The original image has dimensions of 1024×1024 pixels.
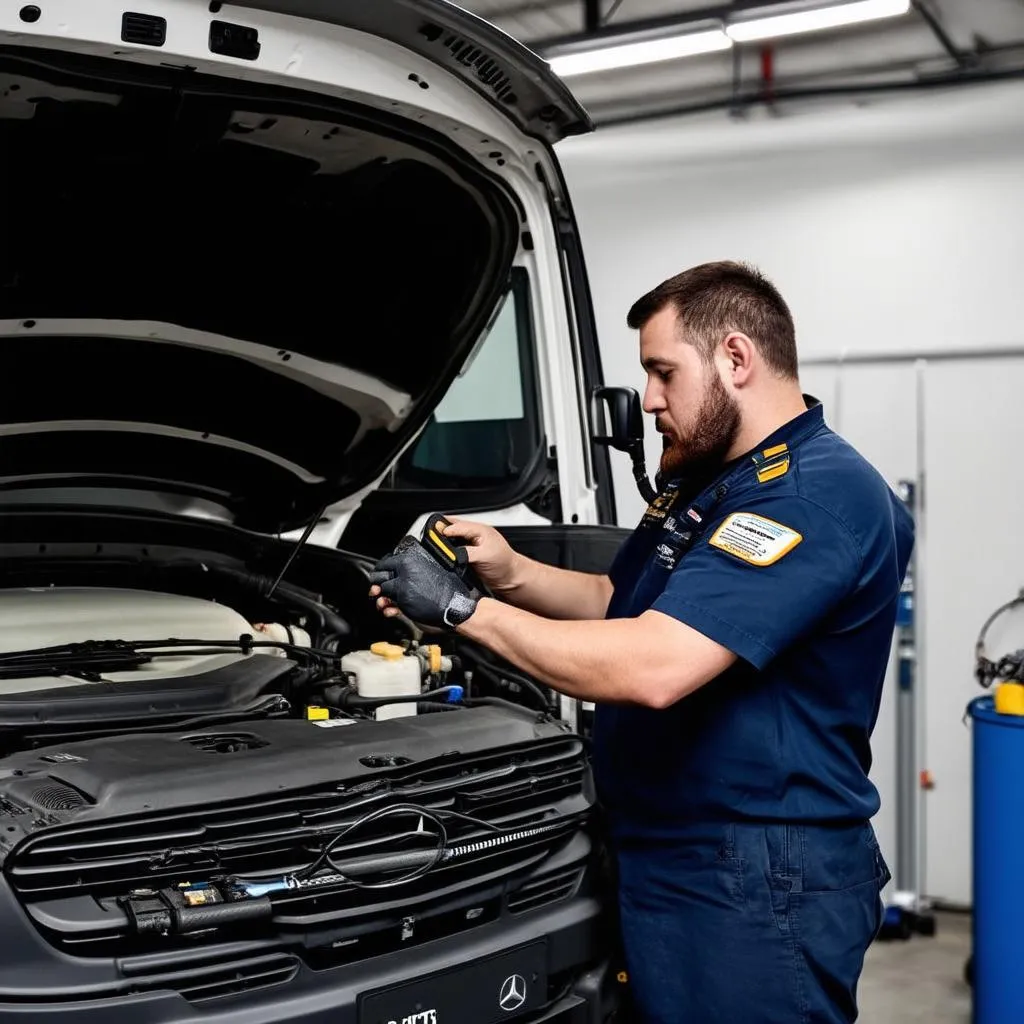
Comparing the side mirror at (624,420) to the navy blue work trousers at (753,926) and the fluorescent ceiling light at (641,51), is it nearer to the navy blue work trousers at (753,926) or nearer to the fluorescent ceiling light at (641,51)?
the navy blue work trousers at (753,926)

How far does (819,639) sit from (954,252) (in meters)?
3.68

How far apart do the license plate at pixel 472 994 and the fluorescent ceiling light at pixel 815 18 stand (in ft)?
14.1

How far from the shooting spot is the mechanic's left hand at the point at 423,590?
1.90 metres

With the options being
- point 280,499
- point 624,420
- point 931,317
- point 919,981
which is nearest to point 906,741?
point 919,981

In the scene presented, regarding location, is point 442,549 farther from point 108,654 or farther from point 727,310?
point 108,654

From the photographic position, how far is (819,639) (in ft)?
6.29

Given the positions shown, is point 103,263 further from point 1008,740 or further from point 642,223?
point 642,223

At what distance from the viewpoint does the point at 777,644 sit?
1.80 meters

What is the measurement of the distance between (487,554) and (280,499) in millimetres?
976

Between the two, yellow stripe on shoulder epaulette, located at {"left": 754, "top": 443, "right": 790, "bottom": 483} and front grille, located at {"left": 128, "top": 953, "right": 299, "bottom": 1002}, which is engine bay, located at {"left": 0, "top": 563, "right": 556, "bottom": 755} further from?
yellow stripe on shoulder epaulette, located at {"left": 754, "top": 443, "right": 790, "bottom": 483}

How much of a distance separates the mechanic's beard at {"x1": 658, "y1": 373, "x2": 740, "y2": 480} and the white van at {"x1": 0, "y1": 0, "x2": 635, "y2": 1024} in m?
0.53

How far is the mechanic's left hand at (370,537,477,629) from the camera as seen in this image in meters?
1.90

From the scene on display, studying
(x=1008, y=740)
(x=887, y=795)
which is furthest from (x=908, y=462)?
(x=1008, y=740)

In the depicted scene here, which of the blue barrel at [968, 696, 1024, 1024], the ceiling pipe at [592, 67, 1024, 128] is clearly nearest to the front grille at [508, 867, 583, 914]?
the blue barrel at [968, 696, 1024, 1024]
